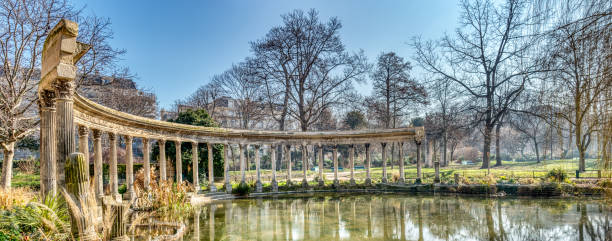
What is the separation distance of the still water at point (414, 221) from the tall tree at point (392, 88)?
15.3m

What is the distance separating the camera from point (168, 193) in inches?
615

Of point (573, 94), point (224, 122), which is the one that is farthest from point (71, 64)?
point (224, 122)

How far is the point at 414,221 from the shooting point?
44.8ft

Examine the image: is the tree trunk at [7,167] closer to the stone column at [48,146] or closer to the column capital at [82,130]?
the column capital at [82,130]

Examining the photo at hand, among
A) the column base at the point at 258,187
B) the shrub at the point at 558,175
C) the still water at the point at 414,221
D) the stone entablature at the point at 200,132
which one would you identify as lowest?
the column base at the point at 258,187

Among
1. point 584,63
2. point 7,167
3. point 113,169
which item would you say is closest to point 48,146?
point 113,169

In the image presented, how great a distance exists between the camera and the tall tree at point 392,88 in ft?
109

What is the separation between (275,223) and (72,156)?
7.98 m

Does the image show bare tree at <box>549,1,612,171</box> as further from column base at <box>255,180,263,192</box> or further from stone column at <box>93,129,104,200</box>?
column base at <box>255,180,263,192</box>

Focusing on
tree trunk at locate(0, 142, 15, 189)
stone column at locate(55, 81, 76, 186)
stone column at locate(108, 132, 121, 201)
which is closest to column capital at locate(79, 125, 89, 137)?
stone column at locate(108, 132, 121, 201)

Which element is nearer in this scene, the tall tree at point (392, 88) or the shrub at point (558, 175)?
the shrub at point (558, 175)

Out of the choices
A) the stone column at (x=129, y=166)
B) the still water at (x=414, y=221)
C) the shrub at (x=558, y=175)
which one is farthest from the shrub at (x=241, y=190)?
the shrub at (x=558, y=175)

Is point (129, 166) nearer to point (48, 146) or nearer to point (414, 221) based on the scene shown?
point (48, 146)

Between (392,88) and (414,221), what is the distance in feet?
74.1
